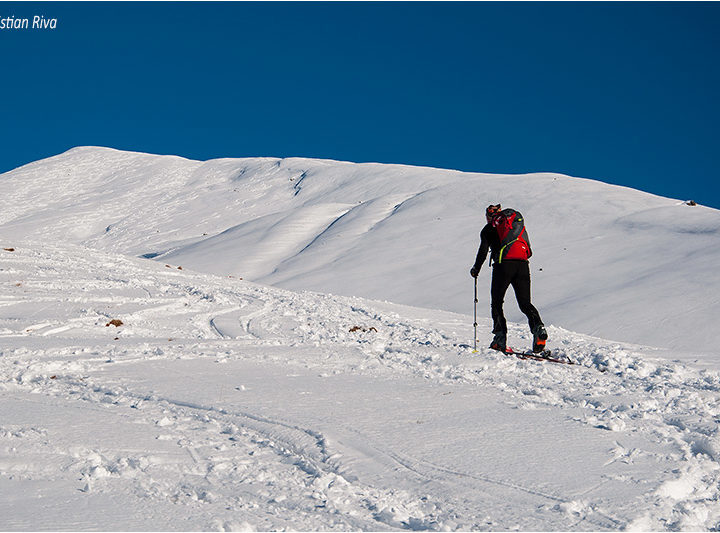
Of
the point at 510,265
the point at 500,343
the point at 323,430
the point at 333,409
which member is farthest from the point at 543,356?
the point at 323,430

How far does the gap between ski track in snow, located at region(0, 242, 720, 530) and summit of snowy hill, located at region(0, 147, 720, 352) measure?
25.4ft

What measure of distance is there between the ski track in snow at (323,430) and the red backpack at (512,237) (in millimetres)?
1264

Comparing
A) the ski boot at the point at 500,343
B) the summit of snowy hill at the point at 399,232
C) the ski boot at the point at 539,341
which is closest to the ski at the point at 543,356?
the ski boot at the point at 539,341

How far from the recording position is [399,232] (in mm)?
30094

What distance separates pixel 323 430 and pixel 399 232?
84.3 ft

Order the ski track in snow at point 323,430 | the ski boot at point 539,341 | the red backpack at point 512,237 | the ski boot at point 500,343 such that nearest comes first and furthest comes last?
the ski track in snow at point 323,430, the ski boot at point 539,341, the red backpack at point 512,237, the ski boot at point 500,343

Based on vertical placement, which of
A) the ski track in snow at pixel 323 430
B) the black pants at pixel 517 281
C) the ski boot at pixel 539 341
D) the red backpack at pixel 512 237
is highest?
the red backpack at pixel 512 237

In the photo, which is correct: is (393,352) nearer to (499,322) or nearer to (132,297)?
(499,322)

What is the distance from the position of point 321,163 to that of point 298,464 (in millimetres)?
55659

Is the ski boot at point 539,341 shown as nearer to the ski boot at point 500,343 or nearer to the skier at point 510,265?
the skier at point 510,265

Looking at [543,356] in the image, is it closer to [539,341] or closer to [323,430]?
[539,341]

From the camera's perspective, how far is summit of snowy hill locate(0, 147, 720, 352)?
17.4m

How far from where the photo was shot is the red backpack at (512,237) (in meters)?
8.09

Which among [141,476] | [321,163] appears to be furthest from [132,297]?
[321,163]
